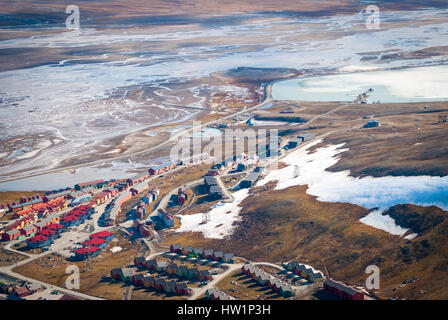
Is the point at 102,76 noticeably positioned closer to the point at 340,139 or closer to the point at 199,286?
the point at 340,139

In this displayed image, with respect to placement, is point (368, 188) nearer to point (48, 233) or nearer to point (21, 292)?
point (48, 233)

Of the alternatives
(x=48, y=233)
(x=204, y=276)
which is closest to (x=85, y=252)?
(x=48, y=233)

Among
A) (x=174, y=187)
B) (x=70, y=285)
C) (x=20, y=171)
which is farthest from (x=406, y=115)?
(x=70, y=285)

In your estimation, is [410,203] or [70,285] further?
[410,203]

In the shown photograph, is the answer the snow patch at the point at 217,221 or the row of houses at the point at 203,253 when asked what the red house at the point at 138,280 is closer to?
the row of houses at the point at 203,253

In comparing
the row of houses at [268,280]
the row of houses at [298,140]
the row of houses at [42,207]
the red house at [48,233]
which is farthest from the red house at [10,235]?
the row of houses at [298,140]

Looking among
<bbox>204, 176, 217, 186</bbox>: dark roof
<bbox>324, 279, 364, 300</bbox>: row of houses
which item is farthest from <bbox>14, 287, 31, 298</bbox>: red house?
<bbox>204, 176, 217, 186</bbox>: dark roof
